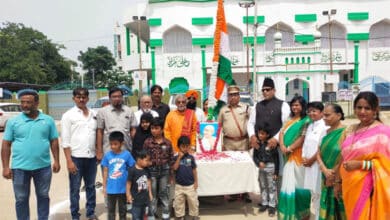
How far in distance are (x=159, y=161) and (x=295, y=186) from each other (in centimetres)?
162

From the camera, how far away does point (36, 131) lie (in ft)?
14.4

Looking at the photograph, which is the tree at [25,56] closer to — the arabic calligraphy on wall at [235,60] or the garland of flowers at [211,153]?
the arabic calligraphy on wall at [235,60]

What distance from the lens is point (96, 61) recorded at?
60.9 m

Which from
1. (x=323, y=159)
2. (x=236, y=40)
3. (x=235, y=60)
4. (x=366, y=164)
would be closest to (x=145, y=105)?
(x=323, y=159)

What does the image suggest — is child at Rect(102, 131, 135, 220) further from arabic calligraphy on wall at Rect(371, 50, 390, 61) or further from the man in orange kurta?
arabic calligraphy on wall at Rect(371, 50, 390, 61)

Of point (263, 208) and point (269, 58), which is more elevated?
point (269, 58)

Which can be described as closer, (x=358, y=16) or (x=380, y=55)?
(x=358, y=16)

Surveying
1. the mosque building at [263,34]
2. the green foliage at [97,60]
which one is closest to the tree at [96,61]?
the green foliage at [97,60]

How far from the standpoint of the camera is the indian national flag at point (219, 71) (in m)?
6.85

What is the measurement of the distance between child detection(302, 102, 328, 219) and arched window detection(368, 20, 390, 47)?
Answer: 34637 mm

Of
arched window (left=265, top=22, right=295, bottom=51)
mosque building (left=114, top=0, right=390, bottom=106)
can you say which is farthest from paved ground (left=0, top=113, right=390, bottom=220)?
arched window (left=265, top=22, right=295, bottom=51)

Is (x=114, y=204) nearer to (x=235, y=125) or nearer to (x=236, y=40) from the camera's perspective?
(x=235, y=125)

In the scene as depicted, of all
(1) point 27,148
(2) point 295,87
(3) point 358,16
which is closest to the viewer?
(1) point 27,148

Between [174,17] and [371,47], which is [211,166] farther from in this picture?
[371,47]
